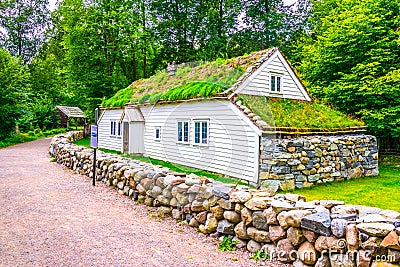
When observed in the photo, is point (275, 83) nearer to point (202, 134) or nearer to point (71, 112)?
point (202, 134)

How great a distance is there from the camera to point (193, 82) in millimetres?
14453

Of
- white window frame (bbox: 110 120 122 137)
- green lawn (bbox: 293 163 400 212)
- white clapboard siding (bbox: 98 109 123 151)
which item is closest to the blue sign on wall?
green lawn (bbox: 293 163 400 212)

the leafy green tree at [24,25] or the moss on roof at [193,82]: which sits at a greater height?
the leafy green tree at [24,25]

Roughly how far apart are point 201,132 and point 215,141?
90 centimetres

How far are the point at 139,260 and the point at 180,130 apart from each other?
32.2ft

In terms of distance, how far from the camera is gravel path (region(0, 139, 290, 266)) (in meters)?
4.76

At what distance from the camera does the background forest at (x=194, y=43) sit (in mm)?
16625

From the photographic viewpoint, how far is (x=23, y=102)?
24.6m

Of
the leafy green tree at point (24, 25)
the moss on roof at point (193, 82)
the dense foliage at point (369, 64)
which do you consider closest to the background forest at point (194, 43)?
the dense foliage at point (369, 64)

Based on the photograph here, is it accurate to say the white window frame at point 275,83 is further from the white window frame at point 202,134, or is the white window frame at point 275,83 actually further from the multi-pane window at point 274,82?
the white window frame at point 202,134

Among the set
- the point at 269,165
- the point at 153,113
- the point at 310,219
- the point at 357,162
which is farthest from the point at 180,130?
the point at 310,219

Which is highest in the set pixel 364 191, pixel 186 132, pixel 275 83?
pixel 275 83

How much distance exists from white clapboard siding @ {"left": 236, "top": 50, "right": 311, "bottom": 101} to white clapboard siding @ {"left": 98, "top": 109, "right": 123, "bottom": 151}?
9381 mm

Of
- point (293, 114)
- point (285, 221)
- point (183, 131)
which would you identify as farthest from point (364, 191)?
point (183, 131)
